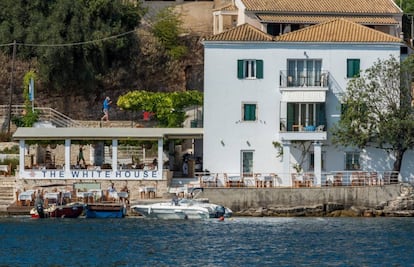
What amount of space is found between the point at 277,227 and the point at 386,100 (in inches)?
546

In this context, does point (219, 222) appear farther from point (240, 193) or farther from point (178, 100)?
point (178, 100)

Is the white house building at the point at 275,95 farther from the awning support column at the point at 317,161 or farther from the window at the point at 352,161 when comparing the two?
the awning support column at the point at 317,161

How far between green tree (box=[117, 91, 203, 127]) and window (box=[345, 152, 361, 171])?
13270 mm

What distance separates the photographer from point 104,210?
87.9 metres

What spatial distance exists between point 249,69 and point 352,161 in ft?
26.0

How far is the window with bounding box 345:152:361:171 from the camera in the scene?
9469 centimetres

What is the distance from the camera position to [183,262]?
69.8 metres

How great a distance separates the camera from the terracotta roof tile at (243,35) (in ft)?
309

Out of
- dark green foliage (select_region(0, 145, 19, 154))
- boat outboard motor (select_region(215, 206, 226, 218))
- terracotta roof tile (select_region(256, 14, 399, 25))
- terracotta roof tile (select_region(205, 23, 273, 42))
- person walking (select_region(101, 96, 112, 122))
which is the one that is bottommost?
boat outboard motor (select_region(215, 206, 226, 218))

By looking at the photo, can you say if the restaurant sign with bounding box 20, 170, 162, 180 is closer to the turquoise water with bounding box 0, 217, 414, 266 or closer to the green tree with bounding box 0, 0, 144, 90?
the turquoise water with bounding box 0, 217, 414, 266

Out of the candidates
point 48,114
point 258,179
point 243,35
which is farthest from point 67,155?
point 243,35

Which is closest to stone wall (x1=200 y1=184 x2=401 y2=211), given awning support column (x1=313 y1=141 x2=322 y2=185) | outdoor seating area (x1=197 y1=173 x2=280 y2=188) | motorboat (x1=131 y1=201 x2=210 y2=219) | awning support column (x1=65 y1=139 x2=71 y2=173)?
outdoor seating area (x1=197 y1=173 x2=280 y2=188)

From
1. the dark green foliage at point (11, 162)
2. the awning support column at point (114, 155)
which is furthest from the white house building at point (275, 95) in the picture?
the dark green foliage at point (11, 162)

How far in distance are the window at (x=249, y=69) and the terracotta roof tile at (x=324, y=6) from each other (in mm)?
10557
